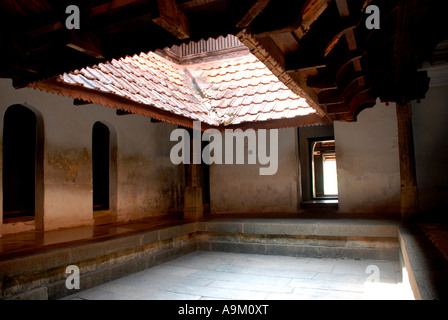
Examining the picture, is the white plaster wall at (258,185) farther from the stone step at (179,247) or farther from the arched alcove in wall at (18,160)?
the arched alcove in wall at (18,160)

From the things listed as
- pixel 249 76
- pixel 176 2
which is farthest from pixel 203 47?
pixel 176 2

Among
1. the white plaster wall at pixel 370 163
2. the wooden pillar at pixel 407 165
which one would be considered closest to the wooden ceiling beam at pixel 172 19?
the wooden pillar at pixel 407 165

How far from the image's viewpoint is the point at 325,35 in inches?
140

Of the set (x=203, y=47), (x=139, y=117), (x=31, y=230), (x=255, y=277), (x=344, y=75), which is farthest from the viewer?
(x=203, y=47)

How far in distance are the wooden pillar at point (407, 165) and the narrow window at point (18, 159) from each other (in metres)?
7.75

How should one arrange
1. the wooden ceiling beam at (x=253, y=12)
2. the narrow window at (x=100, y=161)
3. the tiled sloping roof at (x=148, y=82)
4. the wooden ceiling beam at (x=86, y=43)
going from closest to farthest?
the wooden ceiling beam at (x=253, y=12) < the wooden ceiling beam at (x=86, y=43) < the tiled sloping roof at (x=148, y=82) < the narrow window at (x=100, y=161)

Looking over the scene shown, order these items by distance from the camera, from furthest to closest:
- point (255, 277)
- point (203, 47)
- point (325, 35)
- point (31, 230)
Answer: point (203, 47), point (31, 230), point (255, 277), point (325, 35)

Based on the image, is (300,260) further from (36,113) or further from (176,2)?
(36,113)

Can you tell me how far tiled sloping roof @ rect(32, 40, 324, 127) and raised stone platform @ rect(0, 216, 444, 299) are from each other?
2.18 m

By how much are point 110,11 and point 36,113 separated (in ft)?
15.1

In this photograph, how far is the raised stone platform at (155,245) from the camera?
4.24 metres

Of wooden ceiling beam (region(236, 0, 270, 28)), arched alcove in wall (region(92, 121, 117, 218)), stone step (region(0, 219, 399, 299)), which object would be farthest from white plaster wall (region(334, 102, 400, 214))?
wooden ceiling beam (region(236, 0, 270, 28))

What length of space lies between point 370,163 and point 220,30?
7102 millimetres

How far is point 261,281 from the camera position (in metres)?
5.21
